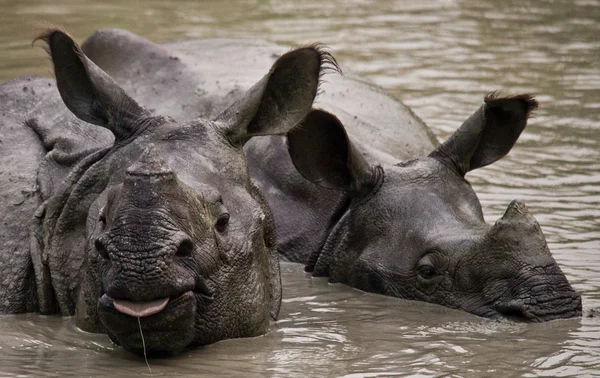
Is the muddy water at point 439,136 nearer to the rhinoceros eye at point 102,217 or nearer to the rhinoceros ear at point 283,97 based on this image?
the rhinoceros eye at point 102,217

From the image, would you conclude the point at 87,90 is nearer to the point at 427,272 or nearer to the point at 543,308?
the point at 427,272

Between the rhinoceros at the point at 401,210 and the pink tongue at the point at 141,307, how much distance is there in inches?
91.3

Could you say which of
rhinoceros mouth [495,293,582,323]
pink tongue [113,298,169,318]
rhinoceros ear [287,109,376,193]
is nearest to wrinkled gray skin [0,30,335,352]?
pink tongue [113,298,169,318]

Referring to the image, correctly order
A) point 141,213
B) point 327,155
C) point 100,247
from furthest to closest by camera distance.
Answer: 1. point 327,155
2. point 100,247
3. point 141,213

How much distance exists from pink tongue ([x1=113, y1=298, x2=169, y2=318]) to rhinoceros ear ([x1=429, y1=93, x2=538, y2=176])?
3.06m

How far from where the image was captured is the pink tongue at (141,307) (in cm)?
659

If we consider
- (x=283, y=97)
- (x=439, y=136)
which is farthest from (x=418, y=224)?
(x=439, y=136)

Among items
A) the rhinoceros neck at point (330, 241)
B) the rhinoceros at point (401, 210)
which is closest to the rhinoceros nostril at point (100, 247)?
the rhinoceros at point (401, 210)

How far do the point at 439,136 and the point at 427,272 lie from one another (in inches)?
179

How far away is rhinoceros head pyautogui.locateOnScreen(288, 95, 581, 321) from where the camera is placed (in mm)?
8078

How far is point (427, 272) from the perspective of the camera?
8586 mm

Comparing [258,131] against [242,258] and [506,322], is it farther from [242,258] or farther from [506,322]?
[506,322]

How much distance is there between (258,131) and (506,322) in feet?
5.67

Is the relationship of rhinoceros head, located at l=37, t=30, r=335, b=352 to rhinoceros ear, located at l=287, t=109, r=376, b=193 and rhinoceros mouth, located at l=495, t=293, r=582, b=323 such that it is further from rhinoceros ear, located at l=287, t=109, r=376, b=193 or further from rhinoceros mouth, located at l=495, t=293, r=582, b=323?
rhinoceros mouth, located at l=495, t=293, r=582, b=323
